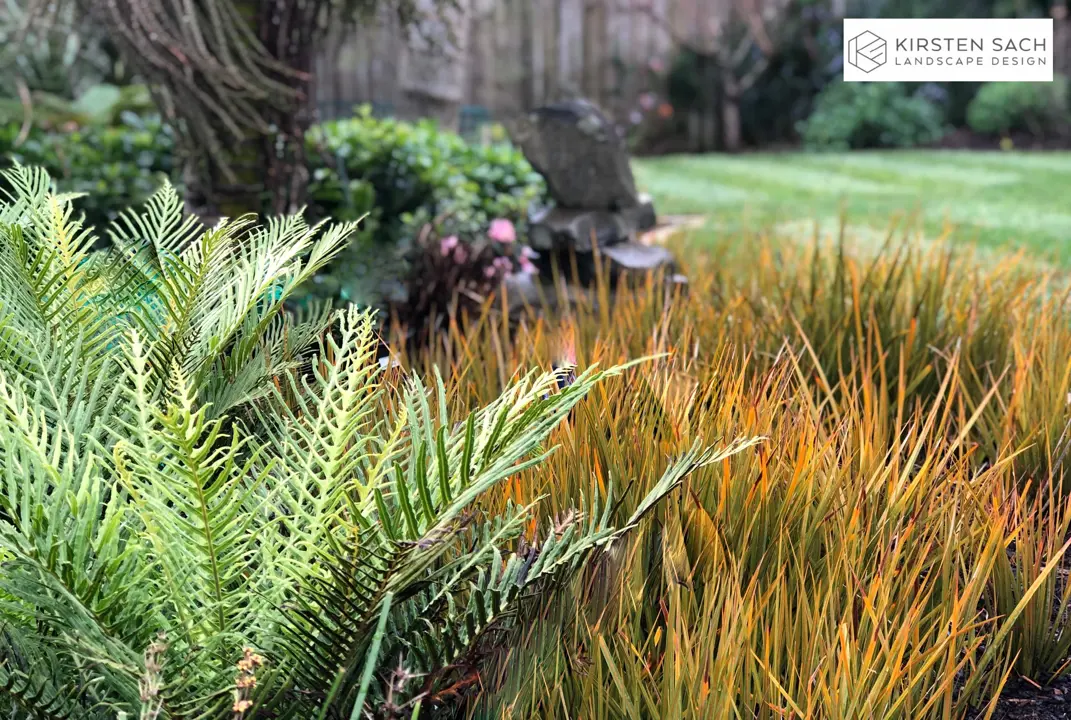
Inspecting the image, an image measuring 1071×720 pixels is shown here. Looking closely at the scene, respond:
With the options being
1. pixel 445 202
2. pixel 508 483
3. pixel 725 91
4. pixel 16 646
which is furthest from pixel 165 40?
pixel 725 91

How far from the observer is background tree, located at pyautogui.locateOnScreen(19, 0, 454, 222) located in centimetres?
350

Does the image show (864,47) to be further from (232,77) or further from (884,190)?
(884,190)

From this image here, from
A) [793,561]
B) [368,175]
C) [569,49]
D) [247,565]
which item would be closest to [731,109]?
[569,49]

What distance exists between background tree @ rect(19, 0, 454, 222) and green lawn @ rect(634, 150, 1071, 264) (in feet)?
8.57

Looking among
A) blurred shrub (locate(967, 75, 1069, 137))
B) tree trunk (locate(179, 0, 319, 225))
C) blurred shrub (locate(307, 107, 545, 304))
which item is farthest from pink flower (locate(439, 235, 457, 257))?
blurred shrub (locate(967, 75, 1069, 137))

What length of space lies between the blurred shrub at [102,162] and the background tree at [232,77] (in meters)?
1.14

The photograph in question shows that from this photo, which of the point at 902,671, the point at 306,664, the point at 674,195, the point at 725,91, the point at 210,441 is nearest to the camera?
the point at 210,441

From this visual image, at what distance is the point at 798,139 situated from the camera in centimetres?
1285

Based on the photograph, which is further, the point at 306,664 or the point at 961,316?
the point at 961,316

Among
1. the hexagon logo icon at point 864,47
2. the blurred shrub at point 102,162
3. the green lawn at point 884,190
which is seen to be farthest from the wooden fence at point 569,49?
the hexagon logo icon at point 864,47

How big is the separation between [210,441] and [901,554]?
1100 mm

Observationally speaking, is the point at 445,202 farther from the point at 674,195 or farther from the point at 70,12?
the point at 674,195

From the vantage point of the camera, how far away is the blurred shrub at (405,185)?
15.5ft

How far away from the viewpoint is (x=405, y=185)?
5.17 metres
